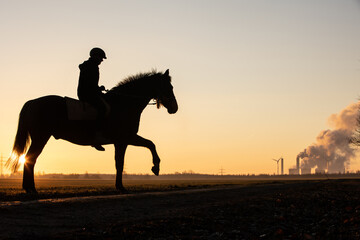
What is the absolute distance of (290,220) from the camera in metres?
10.6

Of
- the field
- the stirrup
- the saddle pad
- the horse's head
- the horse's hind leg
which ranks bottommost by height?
the field

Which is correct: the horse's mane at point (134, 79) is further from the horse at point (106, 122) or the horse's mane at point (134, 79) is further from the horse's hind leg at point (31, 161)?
the horse's hind leg at point (31, 161)

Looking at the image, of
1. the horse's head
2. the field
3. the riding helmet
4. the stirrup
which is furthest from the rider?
the field

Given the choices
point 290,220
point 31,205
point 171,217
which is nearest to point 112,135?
point 31,205

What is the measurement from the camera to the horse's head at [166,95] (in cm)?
1755

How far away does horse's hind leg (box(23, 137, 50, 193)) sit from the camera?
48.3 feet

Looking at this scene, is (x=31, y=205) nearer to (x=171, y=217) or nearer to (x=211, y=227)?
(x=171, y=217)

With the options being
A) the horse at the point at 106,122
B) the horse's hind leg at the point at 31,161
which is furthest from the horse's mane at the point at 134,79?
the horse's hind leg at the point at 31,161

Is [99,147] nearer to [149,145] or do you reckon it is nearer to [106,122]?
[106,122]

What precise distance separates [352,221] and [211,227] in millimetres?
3171

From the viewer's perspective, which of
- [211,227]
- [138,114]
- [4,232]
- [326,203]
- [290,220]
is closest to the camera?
[4,232]

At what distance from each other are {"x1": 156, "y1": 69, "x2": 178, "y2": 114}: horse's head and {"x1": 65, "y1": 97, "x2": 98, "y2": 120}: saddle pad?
9.99 ft

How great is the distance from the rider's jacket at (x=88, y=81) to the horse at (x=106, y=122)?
718 millimetres

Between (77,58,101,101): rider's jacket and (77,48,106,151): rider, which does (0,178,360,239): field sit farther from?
(77,58,101,101): rider's jacket
